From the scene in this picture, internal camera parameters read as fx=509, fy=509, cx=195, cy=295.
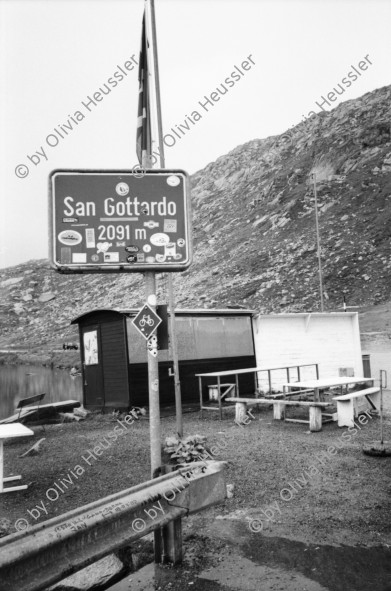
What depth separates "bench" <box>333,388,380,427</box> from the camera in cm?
1052

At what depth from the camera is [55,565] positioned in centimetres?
318

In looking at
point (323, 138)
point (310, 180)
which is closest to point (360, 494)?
point (310, 180)

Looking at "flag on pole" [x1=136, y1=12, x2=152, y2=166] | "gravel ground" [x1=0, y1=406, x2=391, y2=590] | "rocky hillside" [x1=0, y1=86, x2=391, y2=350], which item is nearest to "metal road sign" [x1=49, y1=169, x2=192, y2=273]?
"flag on pole" [x1=136, y1=12, x2=152, y2=166]

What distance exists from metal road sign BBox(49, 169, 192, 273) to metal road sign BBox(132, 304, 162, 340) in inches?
15.9

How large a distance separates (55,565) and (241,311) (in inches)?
552

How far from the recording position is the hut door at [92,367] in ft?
51.5

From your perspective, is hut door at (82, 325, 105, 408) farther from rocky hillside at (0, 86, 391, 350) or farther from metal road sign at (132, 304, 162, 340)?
rocky hillside at (0, 86, 391, 350)

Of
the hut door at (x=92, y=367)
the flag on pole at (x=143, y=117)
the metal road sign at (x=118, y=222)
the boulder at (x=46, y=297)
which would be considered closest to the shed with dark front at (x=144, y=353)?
the hut door at (x=92, y=367)

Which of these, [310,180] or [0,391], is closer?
[0,391]

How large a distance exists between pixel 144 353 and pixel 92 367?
2.25 meters

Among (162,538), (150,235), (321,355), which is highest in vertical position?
(150,235)

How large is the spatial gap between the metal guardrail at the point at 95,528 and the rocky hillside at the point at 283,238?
35.2m

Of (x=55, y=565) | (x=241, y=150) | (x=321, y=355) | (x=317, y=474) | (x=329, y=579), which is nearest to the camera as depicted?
(x=55, y=565)

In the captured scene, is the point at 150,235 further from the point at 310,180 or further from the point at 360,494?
the point at 310,180
